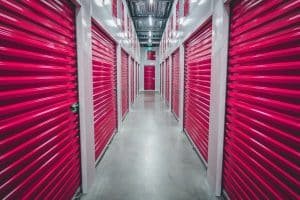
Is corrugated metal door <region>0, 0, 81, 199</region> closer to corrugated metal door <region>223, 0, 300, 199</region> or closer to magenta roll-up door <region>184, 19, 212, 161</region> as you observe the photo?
corrugated metal door <region>223, 0, 300, 199</region>

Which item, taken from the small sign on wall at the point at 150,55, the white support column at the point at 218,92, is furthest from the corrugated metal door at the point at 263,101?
the small sign on wall at the point at 150,55

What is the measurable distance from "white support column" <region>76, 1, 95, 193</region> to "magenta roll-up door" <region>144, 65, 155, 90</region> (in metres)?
15.5

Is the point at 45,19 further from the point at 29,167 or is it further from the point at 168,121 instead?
the point at 168,121

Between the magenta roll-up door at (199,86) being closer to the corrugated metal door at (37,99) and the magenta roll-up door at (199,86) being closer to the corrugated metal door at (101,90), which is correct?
the corrugated metal door at (101,90)

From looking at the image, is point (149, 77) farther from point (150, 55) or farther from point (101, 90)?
point (101, 90)

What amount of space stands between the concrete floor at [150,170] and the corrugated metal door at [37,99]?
607 millimetres

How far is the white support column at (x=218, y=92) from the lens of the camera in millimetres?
2328

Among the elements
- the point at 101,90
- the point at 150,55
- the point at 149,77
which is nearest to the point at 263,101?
the point at 101,90

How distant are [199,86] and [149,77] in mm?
14543

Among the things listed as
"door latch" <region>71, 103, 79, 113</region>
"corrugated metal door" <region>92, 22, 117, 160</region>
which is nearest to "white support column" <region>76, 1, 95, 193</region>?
"door latch" <region>71, 103, 79, 113</region>

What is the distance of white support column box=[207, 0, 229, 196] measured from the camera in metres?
2.33

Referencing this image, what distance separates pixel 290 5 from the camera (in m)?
1.33

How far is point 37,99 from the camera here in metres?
1.66

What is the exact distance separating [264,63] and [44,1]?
1836 millimetres
